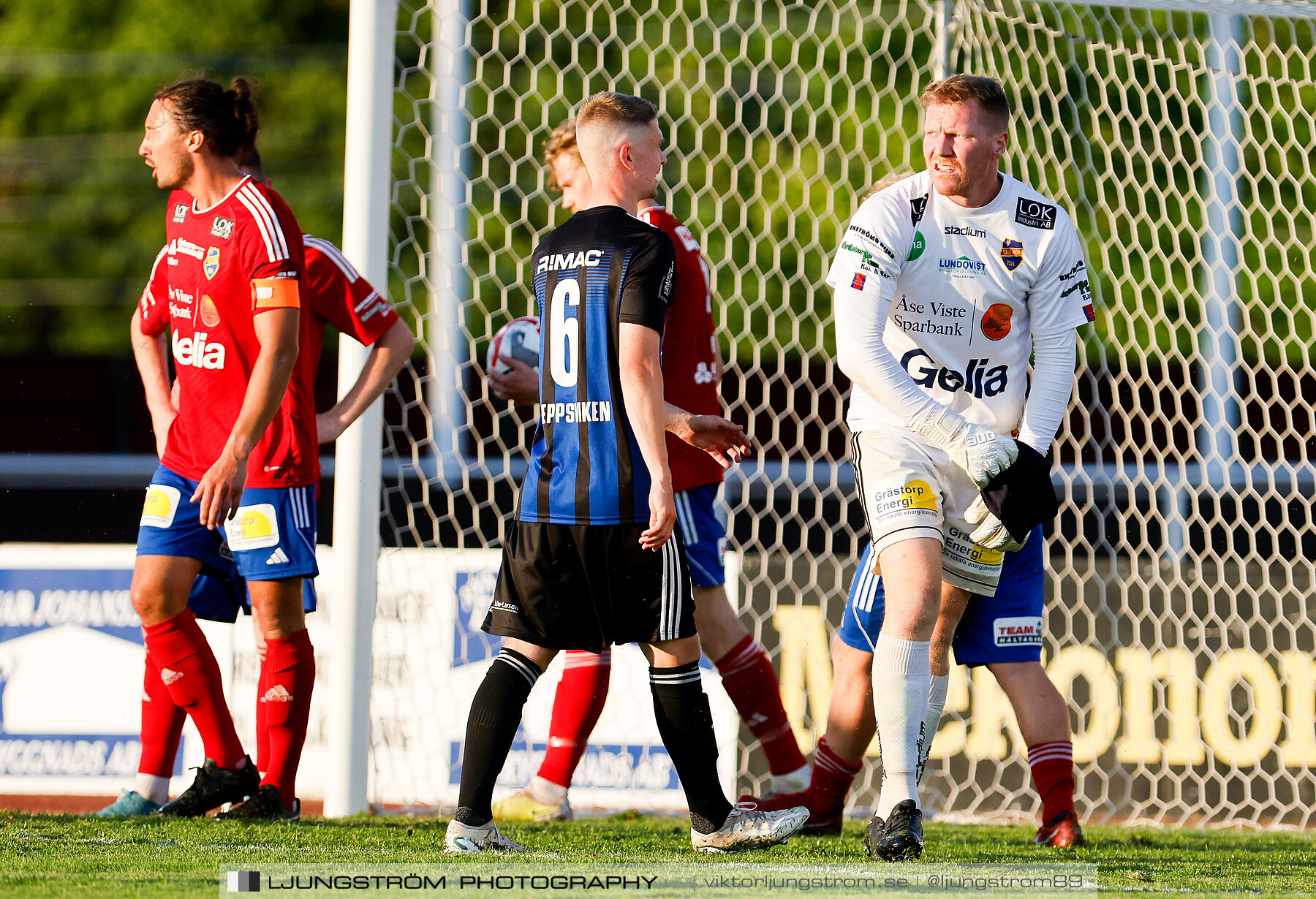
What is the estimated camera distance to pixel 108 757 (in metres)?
5.81

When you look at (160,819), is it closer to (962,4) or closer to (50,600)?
(50,600)

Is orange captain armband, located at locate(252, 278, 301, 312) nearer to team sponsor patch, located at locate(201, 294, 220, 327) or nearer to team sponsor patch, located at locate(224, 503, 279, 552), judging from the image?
team sponsor patch, located at locate(201, 294, 220, 327)

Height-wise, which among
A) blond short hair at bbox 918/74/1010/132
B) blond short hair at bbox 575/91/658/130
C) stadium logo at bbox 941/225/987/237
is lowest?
stadium logo at bbox 941/225/987/237

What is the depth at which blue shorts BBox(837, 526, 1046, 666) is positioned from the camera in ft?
13.2

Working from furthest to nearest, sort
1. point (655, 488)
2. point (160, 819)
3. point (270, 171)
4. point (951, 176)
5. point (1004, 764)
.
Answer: point (270, 171) < point (1004, 764) < point (160, 819) < point (951, 176) < point (655, 488)

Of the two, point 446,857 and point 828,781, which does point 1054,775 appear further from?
point 446,857

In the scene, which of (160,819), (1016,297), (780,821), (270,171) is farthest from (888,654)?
(270,171)

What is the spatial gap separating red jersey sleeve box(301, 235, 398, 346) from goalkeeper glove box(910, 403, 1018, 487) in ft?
6.05

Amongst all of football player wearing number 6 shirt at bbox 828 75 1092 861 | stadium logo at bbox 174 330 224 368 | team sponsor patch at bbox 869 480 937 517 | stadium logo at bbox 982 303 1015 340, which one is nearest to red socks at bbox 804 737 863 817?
football player wearing number 6 shirt at bbox 828 75 1092 861

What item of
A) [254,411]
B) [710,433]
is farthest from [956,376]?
[254,411]

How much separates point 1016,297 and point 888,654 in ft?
3.21

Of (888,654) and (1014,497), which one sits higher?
(1014,497)

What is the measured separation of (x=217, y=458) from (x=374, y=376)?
24.9 inches

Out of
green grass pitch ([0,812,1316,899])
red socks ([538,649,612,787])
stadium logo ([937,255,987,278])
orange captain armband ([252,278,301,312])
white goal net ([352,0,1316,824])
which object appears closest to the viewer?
green grass pitch ([0,812,1316,899])
